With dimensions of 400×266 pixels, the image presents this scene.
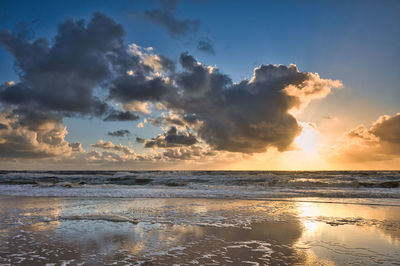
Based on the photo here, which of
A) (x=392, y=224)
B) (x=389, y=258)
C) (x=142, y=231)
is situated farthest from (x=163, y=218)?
(x=392, y=224)

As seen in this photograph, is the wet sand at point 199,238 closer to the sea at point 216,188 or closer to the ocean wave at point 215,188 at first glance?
the sea at point 216,188

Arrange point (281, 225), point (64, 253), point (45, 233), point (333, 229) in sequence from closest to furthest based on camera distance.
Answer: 1. point (64, 253)
2. point (45, 233)
3. point (333, 229)
4. point (281, 225)

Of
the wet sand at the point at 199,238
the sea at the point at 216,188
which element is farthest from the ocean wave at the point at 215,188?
the wet sand at the point at 199,238

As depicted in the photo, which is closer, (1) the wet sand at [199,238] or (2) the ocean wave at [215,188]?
(1) the wet sand at [199,238]

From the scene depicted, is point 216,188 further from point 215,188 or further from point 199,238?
point 199,238

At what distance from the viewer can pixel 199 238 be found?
8.07 m

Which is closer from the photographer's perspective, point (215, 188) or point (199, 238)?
point (199, 238)

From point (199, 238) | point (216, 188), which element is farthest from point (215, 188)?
point (199, 238)

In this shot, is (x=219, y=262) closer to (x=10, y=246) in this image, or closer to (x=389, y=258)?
(x=389, y=258)

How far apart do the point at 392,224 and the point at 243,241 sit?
21.1ft

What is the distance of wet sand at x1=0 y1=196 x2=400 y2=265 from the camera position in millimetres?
6230

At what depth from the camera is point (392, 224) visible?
33.4 feet

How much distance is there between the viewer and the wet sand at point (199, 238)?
20.4ft

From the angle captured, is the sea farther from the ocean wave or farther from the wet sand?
the wet sand
